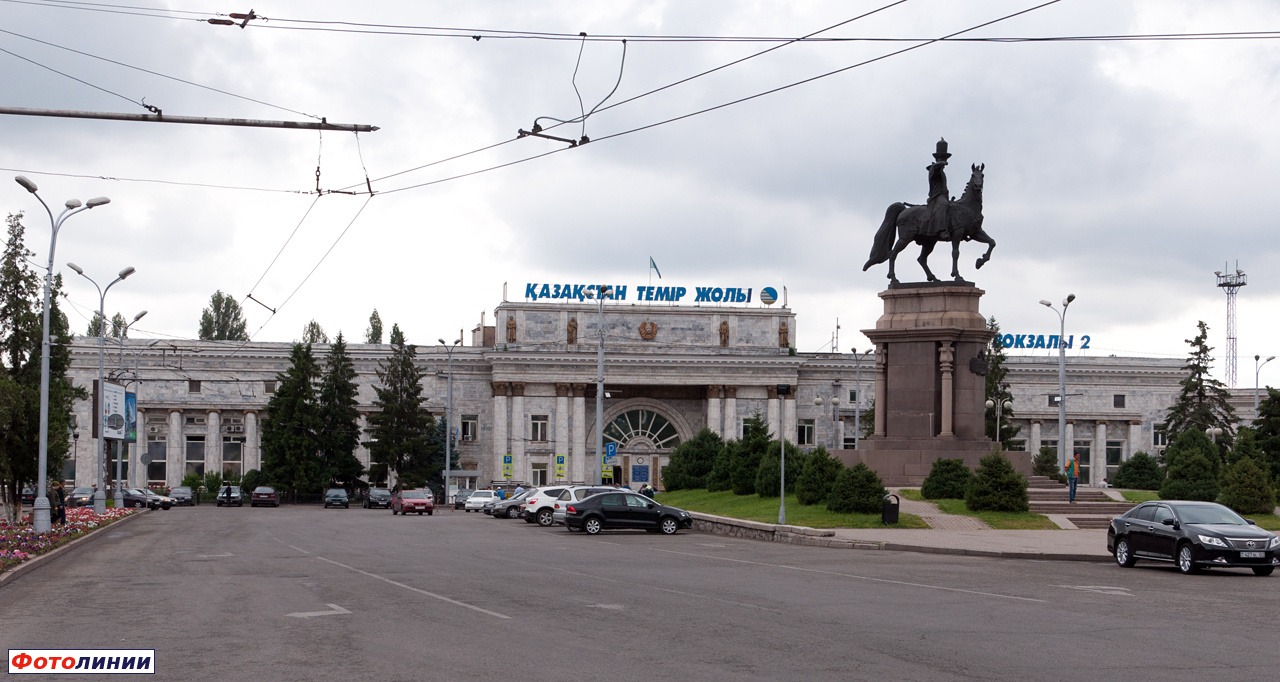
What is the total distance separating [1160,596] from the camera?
60.7ft

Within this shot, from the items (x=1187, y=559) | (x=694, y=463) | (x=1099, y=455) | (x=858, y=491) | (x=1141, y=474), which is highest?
(x=858, y=491)

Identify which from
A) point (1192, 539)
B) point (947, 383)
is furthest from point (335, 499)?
point (1192, 539)

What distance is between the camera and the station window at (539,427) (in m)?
90.3

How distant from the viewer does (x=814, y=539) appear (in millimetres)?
31938

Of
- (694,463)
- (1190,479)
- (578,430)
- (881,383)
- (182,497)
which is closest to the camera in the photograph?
(1190,479)

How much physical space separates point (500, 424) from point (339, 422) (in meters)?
11.7

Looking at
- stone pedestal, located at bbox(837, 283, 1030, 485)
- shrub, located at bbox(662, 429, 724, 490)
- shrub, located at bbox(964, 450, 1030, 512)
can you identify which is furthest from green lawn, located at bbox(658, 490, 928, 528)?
stone pedestal, located at bbox(837, 283, 1030, 485)

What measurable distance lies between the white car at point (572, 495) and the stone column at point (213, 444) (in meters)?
51.8

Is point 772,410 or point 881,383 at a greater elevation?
point 881,383

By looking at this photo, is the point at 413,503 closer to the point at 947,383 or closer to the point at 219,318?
the point at 947,383

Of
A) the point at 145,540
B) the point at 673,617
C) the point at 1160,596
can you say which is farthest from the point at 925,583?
Result: the point at 145,540

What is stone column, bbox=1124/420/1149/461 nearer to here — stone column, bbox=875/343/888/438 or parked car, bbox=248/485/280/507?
stone column, bbox=875/343/888/438

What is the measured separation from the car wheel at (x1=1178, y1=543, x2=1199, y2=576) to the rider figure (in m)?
19.0

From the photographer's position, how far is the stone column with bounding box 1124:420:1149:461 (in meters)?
93.6
